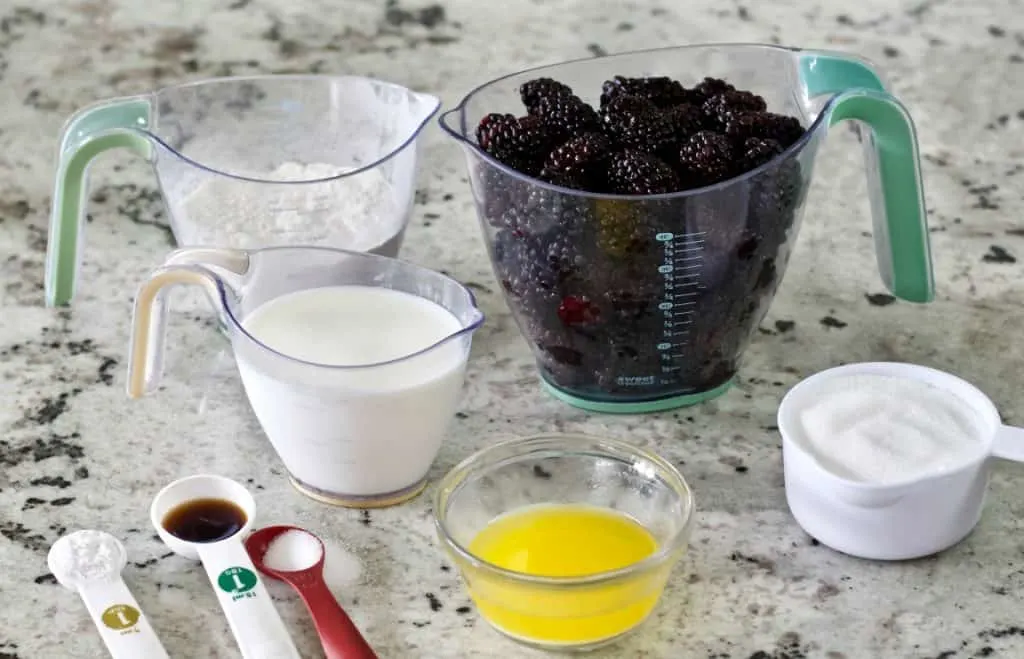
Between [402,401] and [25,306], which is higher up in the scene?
[402,401]

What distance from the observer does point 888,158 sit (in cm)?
119

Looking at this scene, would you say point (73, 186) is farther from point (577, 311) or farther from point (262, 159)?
point (577, 311)

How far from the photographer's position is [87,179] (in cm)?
124

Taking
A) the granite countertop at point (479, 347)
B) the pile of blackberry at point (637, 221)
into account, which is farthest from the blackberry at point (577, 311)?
the granite countertop at point (479, 347)

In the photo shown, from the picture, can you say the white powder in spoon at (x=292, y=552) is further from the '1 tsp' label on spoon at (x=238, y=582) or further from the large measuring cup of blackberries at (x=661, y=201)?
the large measuring cup of blackberries at (x=661, y=201)

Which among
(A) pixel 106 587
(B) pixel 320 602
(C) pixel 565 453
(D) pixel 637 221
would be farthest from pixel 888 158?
(A) pixel 106 587

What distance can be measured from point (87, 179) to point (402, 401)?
0.40 meters

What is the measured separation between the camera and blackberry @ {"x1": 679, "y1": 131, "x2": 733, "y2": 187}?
108 centimetres

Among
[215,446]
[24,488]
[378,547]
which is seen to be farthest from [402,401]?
[24,488]

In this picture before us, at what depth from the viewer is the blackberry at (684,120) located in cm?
113

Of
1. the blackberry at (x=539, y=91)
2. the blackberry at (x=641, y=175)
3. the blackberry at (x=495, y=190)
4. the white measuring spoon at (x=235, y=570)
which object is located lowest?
the white measuring spoon at (x=235, y=570)

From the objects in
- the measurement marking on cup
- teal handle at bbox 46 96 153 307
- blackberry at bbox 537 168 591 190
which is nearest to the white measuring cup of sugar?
the measurement marking on cup

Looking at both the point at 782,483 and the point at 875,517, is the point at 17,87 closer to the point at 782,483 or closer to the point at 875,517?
the point at 782,483

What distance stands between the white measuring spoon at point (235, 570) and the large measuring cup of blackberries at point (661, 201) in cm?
29
